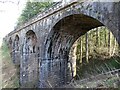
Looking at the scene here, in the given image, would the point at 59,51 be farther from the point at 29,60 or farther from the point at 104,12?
the point at 104,12

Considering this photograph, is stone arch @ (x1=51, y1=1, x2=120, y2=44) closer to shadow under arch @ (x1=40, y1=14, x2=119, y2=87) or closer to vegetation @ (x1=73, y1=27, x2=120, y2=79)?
shadow under arch @ (x1=40, y1=14, x2=119, y2=87)

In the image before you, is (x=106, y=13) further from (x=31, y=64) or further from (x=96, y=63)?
(x=31, y=64)

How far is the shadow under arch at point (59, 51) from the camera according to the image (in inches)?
489

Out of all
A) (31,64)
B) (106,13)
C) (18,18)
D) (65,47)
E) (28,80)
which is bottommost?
(28,80)

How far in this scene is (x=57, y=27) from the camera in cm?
1209

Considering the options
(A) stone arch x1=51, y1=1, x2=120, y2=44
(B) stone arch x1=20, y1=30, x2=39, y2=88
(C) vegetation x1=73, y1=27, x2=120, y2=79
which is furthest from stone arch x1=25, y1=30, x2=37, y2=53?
(A) stone arch x1=51, y1=1, x2=120, y2=44

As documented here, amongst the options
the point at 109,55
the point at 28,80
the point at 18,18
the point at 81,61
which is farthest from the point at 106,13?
the point at 18,18

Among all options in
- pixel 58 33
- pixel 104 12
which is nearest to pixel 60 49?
pixel 58 33

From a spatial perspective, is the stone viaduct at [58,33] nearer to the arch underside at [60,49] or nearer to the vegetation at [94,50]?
the arch underside at [60,49]

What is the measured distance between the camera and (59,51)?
13602 millimetres

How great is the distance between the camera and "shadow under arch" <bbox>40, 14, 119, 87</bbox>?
12.4 meters

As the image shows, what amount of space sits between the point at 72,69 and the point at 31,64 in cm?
441

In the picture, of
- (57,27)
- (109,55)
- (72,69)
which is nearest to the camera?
(57,27)

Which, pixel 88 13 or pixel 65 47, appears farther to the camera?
pixel 65 47
